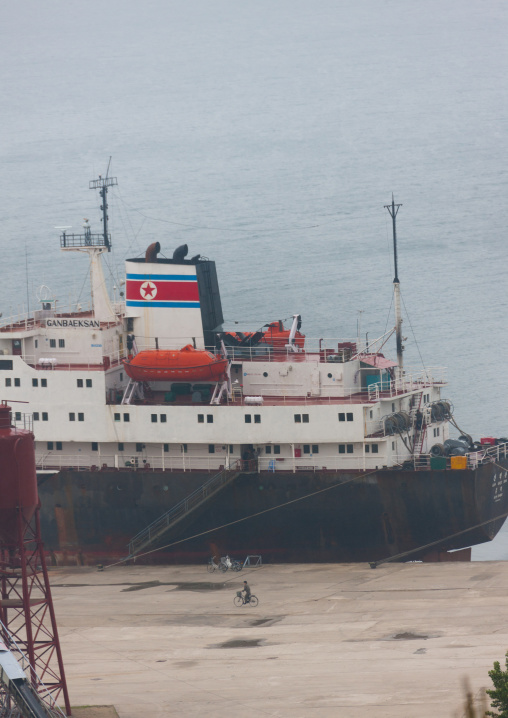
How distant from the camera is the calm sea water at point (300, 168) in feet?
228

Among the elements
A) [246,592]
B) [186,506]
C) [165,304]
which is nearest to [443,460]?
[246,592]

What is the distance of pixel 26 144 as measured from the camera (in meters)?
112

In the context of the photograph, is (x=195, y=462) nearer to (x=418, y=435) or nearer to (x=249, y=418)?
(x=249, y=418)

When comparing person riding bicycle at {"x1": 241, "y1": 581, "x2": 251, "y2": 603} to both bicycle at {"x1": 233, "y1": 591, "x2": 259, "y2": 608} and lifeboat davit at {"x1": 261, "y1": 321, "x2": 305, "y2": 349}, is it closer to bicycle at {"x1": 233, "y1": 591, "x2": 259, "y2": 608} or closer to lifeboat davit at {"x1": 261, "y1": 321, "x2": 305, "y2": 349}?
bicycle at {"x1": 233, "y1": 591, "x2": 259, "y2": 608}

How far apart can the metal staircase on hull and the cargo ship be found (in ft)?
0.13

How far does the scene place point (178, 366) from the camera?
3572 cm

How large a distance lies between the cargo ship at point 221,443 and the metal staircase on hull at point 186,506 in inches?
1.6

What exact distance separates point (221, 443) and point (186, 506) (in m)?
1.99

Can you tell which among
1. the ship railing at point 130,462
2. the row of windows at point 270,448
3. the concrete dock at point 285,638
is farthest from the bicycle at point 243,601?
the row of windows at point 270,448

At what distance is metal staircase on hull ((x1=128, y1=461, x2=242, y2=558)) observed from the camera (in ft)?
115

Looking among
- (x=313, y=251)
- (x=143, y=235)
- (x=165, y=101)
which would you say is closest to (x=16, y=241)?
(x=143, y=235)

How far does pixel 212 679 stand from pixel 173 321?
14228 mm

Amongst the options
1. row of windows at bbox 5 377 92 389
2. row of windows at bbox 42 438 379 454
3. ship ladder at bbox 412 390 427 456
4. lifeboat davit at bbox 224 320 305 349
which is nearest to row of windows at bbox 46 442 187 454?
row of windows at bbox 42 438 379 454

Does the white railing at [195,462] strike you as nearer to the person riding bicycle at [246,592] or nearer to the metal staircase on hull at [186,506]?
the metal staircase on hull at [186,506]
